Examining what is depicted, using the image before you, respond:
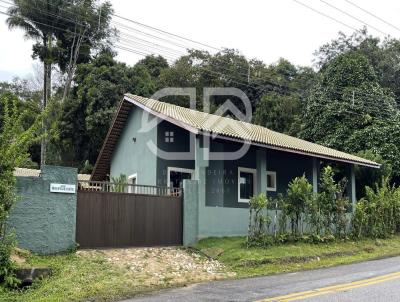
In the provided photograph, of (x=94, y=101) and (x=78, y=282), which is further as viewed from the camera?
(x=94, y=101)

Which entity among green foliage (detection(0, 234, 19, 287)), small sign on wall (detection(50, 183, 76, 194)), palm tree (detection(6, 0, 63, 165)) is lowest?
green foliage (detection(0, 234, 19, 287))

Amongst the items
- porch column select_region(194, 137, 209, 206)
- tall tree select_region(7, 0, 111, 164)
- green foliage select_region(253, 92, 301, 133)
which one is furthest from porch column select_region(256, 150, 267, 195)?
tall tree select_region(7, 0, 111, 164)

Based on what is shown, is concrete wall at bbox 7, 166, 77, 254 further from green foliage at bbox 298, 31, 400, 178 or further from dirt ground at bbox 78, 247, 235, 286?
green foliage at bbox 298, 31, 400, 178

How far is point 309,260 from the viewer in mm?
14250

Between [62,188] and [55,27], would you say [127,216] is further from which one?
[55,27]

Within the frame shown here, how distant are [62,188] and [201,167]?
508 cm

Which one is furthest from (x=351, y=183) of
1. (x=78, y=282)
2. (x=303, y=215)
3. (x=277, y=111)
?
(x=277, y=111)

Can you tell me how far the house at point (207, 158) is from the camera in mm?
16234

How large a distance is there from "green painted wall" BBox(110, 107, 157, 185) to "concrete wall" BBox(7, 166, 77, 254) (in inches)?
243

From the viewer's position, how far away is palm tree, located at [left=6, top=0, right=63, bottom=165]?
37.5m

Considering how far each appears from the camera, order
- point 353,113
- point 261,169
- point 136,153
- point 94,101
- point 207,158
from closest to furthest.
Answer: point 207,158
point 261,169
point 136,153
point 353,113
point 94,101

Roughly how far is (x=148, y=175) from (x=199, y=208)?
430 cm

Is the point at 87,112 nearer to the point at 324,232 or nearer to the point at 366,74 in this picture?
the point at 366,74

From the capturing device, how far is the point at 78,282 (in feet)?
33.0
